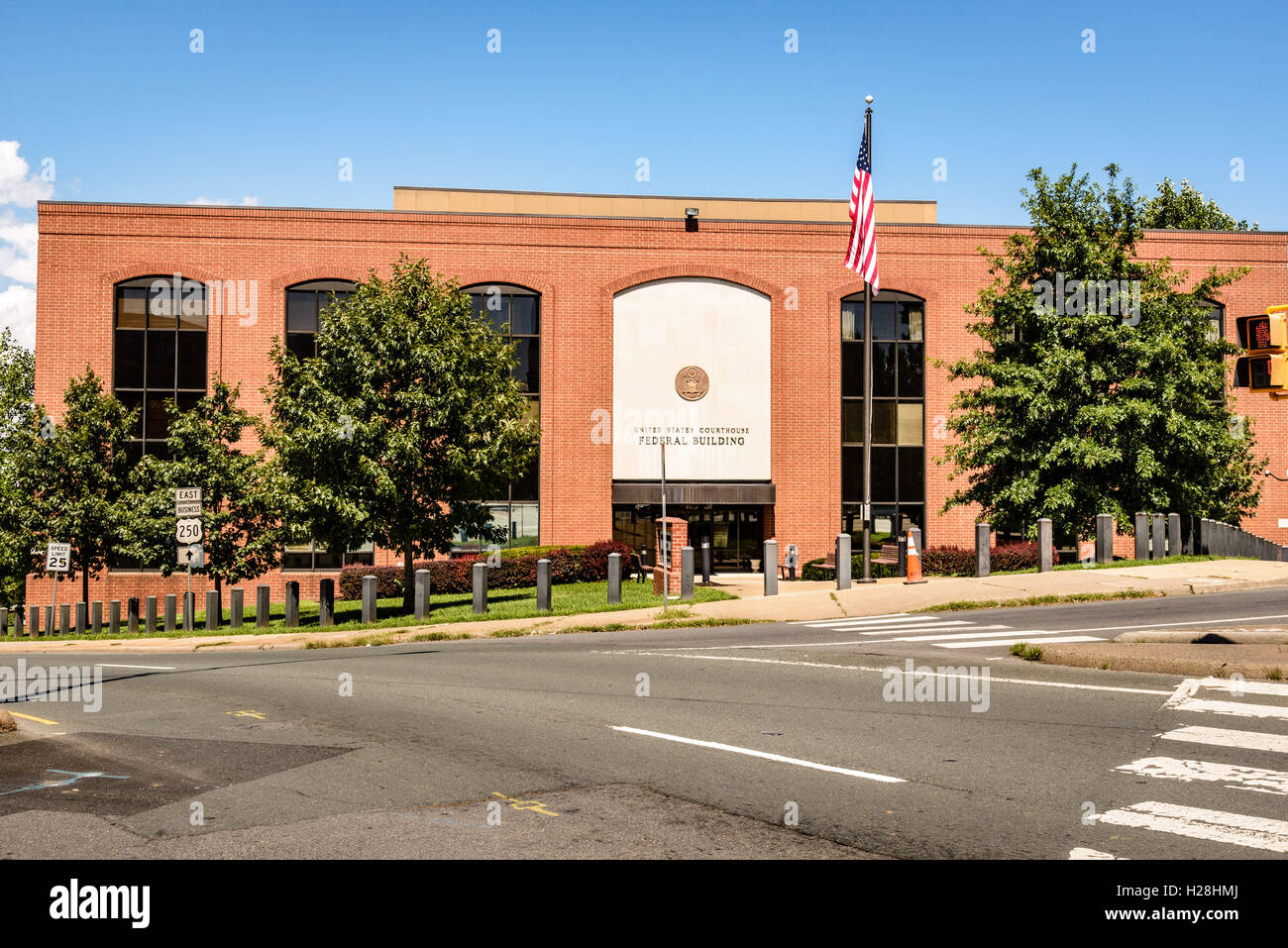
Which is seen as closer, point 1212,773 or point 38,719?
point 1212,773

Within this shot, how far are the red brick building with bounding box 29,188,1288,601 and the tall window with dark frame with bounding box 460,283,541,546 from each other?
71 mm

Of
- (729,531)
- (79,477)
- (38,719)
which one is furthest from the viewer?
(729,531)

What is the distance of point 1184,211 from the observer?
198 feet

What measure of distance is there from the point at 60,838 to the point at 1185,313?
27664mm

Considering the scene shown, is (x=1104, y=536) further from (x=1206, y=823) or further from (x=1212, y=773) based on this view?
(x=1206, y=823)

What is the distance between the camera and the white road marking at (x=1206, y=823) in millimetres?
5426

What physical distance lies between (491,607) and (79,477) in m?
14.6

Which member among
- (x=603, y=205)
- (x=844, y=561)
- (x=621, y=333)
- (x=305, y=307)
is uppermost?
(x=603, y=205)

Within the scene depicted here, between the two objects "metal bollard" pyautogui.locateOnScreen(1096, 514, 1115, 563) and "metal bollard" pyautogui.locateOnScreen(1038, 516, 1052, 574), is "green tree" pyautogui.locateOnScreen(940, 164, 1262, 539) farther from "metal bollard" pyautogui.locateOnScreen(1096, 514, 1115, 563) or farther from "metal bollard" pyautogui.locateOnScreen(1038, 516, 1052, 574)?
"metal bollard" pyautogui.locateOnScreen(1038, 516, 1052, 574)

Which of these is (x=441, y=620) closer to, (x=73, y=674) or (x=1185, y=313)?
(x=73, y=674)

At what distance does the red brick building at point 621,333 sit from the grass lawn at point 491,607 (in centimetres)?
795

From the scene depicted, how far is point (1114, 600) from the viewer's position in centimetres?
1791

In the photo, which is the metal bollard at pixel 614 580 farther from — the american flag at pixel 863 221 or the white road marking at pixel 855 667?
the american flag at pixel 863 221

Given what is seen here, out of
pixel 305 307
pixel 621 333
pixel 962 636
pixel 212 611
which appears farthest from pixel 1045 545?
pixel 305 307
